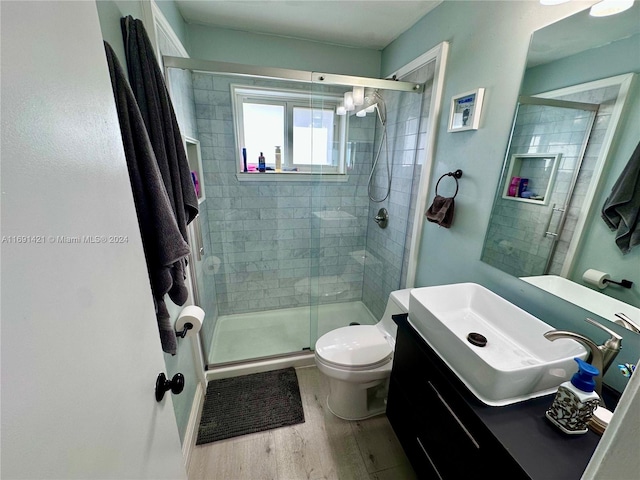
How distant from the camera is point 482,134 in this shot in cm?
133

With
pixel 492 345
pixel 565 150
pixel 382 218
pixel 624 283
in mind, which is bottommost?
pixel 492 345

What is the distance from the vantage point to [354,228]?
255cm

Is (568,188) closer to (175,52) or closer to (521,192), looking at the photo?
(521,192)

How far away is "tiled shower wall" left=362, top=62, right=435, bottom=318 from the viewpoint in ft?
5.99

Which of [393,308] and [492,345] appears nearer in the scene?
[492,345]

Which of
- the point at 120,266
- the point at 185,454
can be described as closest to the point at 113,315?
the point at 120,266

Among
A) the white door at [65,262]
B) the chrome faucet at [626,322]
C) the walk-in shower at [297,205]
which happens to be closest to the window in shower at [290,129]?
the walk-in shower at [297,205]

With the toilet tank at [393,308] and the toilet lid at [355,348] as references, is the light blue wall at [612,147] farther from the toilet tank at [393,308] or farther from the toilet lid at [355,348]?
the toilet lid at [355,348]

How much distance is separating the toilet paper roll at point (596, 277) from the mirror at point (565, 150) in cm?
2

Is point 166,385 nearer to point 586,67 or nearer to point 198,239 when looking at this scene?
point 198,239

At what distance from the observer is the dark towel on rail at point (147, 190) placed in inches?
30.6

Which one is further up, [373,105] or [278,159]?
→ [373,105]

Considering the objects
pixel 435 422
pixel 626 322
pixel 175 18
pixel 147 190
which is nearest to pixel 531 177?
pixel 626 322

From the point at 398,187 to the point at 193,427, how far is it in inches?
84.7
